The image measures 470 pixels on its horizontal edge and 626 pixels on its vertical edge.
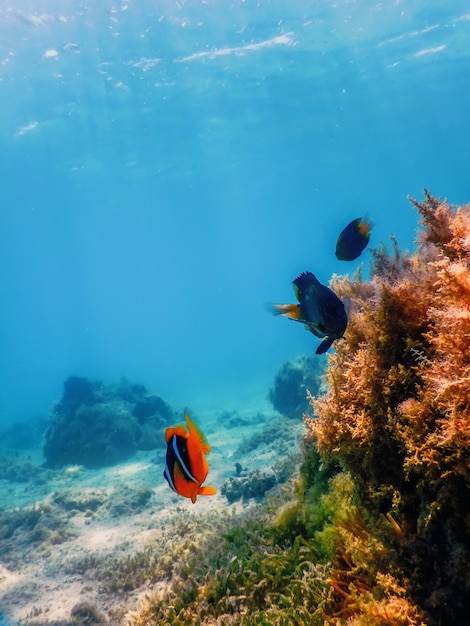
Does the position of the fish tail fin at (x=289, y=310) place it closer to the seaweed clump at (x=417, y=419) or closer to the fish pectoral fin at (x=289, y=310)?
the fish pectoral fin at (x=289, y=310)

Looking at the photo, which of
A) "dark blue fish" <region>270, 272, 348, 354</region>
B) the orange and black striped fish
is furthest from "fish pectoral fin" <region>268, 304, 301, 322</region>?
the orange and black striped fish

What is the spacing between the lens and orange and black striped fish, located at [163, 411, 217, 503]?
231cm

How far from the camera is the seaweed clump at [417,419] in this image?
88.4 inches

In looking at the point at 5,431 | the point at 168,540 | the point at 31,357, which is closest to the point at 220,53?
the point at 168,540

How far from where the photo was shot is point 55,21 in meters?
20.2

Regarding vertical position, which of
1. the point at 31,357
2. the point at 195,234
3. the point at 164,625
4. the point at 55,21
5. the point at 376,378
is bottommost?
the point at 164,625

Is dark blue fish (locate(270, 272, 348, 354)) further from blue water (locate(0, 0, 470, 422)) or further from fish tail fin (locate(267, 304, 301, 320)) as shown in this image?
blue water (locate(0, 0, 470, 422))

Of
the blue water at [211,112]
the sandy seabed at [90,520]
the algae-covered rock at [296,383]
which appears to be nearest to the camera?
the sandy seabed at [90,520]

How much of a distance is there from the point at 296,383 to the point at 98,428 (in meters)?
9.06

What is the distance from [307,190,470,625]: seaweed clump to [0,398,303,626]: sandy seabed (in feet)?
11.9

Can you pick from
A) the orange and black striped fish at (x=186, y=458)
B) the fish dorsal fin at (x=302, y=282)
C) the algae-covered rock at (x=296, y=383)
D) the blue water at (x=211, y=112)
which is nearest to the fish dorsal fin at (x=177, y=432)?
the orange and black striped fish at (x=186, y=458)

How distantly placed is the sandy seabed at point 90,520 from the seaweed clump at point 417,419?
364cm

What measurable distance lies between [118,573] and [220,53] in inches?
1084

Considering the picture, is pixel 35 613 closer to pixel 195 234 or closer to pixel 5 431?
pixel 5 431
